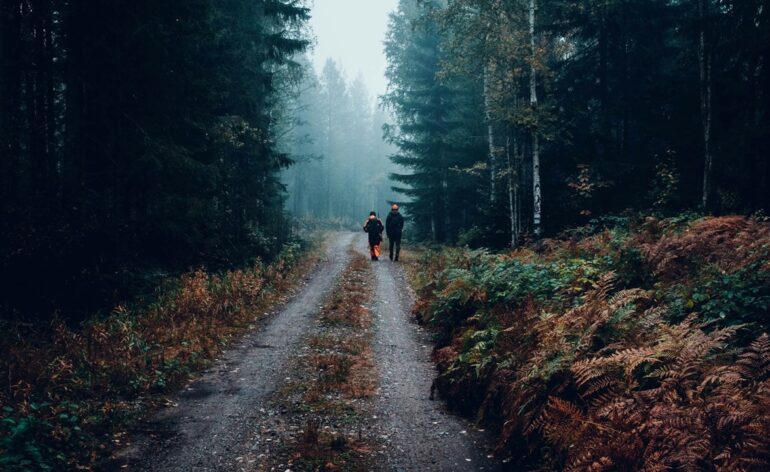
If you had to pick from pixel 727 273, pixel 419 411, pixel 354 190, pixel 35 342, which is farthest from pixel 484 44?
pixel 354 190

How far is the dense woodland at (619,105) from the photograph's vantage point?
15.4 meters

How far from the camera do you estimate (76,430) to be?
209 inches

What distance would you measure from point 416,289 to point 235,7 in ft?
48.7

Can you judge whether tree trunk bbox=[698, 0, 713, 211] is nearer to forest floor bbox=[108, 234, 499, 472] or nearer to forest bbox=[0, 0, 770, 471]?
forest bbox=[0, 0, 770, 471]

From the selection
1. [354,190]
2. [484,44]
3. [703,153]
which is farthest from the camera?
[354,190]

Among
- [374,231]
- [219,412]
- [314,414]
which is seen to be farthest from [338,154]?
[314,414]

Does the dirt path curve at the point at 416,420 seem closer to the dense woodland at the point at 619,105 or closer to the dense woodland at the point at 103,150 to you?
the dense woodland at the point at 103,150

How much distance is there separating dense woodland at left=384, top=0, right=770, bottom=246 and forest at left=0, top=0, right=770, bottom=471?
13 centimetres

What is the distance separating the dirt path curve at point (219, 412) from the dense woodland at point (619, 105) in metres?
12.4

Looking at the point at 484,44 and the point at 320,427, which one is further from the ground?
the point at 484,44

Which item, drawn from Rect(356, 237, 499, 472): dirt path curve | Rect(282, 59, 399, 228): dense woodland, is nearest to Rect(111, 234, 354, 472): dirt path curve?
Rect(356, 237, 499, 472): dirt path curve

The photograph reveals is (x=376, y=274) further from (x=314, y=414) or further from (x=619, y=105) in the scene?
(x=314, y=414)

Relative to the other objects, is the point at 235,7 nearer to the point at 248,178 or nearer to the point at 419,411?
the point at 248,178

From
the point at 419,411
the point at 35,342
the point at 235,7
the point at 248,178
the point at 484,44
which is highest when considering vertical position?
the point at 235,7
